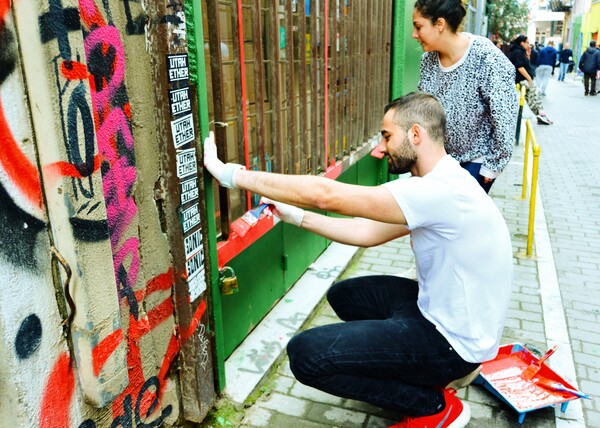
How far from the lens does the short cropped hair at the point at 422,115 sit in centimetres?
232

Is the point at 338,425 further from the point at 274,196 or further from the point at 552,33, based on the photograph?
the point at 552,33

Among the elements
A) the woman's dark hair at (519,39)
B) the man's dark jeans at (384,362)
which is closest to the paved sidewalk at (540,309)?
the man's dark jeans at (384,362)

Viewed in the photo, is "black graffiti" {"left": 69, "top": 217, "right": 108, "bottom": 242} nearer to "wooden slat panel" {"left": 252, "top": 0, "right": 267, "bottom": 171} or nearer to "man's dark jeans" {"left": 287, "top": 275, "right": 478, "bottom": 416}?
"man's dark jeans" {"left": 287, "top": 275, "right": 478, "bottom": 416}

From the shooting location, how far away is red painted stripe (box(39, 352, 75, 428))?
177 cm

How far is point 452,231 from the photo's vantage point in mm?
2223

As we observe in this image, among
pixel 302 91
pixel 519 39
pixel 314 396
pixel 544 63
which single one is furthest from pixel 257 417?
pixel 544 63

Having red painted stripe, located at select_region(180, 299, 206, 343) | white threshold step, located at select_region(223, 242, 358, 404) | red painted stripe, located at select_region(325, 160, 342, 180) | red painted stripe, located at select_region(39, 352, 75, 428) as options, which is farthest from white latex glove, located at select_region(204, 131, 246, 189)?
red painted stripe, located at select_region(325, 160, 342, 180)

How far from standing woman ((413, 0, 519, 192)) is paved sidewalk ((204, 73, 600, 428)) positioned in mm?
1188

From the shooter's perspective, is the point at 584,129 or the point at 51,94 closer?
the point at 51,94

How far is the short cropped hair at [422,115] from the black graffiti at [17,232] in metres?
1.52

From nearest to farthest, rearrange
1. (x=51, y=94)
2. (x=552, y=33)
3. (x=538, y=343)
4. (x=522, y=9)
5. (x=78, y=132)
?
1. (x=51, y=94)
2. (x=78, y=132)
3. (x=538, y=343)
4. (x=522, y=9)
5. (x=552, y=33)

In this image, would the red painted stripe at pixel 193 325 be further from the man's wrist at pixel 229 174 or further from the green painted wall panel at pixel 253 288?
the man's wrist at pixel 229 174

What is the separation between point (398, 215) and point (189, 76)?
1078 millimetres

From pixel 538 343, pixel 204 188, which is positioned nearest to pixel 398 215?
pixel 204 188
